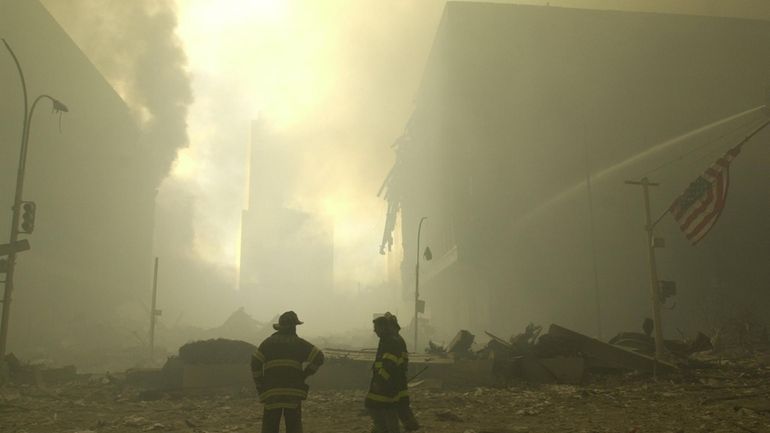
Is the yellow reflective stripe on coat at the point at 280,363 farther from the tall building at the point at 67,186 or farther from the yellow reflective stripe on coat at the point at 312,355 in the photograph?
the tall building at the point at 67,186

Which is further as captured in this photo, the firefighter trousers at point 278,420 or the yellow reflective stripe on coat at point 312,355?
the yellow reflective stripe on coat at point 312,355

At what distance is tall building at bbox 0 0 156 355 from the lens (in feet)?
123

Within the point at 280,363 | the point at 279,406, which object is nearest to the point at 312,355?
the point at 280,363

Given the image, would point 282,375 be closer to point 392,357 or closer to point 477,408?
point 392,357

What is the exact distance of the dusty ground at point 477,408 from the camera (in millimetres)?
10484

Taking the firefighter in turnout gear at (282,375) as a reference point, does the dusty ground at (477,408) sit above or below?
below

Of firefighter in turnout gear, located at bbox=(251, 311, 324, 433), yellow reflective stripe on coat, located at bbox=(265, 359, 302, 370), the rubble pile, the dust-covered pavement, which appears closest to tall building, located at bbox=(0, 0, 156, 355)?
the rubble pile

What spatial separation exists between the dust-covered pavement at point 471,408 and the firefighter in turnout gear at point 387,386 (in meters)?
2.62

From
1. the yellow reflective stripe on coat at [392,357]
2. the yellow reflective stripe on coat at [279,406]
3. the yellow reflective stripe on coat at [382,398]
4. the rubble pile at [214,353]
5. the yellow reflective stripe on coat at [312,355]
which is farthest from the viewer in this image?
the rubble pile at [214,353]

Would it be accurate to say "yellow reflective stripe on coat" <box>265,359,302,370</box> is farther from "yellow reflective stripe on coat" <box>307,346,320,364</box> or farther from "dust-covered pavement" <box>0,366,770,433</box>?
"dust-covered pavement" <box>0,366,770,433</box>

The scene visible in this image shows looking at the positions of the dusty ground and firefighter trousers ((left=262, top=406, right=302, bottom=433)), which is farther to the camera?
the dusty ground

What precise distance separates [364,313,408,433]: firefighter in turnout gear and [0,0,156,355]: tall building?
32.2 meters

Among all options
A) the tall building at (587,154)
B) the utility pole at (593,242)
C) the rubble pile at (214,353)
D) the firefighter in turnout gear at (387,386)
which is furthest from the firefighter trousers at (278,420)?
the tall building at (587,154)

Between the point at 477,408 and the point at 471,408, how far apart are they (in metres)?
0.13
